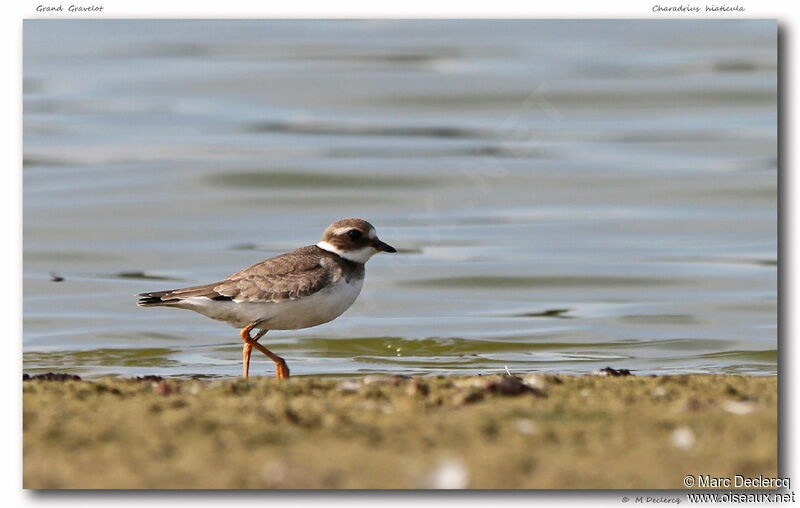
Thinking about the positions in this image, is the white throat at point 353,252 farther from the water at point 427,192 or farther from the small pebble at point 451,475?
the small pebble at point 451,475

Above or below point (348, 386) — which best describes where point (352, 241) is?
above

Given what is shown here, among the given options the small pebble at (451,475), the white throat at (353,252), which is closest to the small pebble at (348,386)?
the small pebble at (451,475)

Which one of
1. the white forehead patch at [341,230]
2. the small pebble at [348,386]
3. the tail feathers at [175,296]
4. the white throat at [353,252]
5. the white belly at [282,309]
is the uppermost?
the white forehead patch at [341,230]

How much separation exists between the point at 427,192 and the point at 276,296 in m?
7.43

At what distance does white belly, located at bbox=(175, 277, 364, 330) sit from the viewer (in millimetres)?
9758

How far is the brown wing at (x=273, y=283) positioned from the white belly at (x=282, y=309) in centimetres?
5

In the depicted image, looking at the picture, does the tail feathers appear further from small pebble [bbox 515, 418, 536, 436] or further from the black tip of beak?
small pebble [bbox 515, 418, 536, 436]

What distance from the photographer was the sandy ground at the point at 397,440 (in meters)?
5.67

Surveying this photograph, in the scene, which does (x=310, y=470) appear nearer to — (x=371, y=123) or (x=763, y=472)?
(x=763, y=472)

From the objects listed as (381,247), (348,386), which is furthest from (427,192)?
(348,386)

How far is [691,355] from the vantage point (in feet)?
38.9

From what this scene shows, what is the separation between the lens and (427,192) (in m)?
16.9

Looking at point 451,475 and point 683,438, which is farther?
point 683,438

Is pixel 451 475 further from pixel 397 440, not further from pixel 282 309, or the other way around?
pixel 282 309
